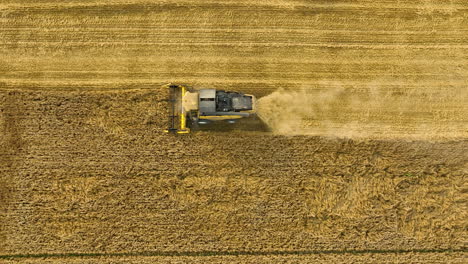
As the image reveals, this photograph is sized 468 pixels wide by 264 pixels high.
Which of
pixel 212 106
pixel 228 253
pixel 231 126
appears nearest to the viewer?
pixel 212 106

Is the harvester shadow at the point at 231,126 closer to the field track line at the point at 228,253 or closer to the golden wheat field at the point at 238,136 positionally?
the golden wheat field at the point at 238,136

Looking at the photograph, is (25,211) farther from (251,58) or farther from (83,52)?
(251,58)

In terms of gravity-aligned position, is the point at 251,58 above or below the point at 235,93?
above

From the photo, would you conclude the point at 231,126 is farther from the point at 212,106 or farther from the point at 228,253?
the point at 228,253

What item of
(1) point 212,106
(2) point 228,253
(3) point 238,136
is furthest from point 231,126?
(2) point 228,253

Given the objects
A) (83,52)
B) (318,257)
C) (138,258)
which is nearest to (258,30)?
(83,52)

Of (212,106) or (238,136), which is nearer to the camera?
(212,106)

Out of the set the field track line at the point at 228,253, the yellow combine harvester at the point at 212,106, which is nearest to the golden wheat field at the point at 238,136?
the field track line at the point at 228,253
